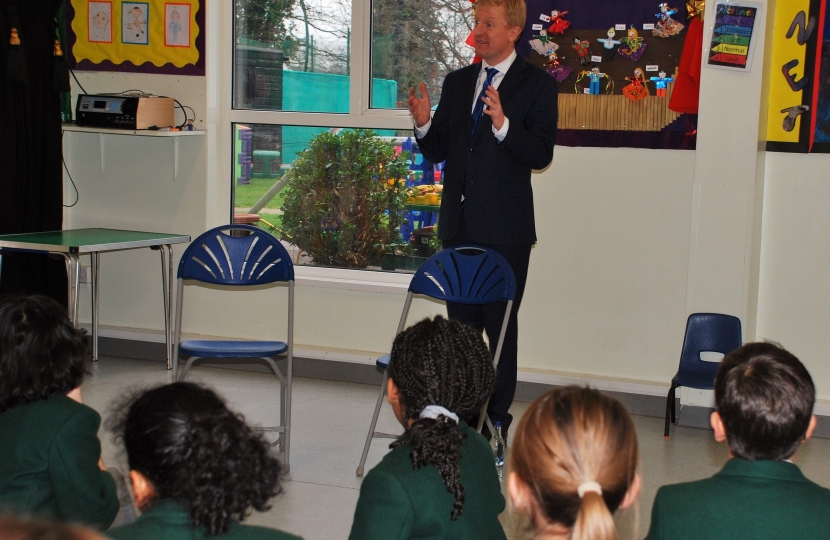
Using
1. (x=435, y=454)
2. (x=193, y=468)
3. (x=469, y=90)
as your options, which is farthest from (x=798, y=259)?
(x=193, y=468)

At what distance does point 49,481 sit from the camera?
1759 millimetres

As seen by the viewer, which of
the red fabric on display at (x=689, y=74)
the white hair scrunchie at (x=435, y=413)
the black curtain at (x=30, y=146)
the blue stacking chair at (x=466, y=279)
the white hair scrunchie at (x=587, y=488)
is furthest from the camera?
the black curtain at (x=30, y=146)

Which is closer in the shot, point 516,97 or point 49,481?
point 49,481

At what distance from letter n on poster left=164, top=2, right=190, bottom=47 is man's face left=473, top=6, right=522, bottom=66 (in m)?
2.06

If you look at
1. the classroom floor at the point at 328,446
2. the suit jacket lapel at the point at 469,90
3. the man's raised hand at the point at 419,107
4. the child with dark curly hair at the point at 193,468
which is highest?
the suit jacket lapel at the point at 469,90

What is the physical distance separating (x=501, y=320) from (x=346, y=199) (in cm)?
167

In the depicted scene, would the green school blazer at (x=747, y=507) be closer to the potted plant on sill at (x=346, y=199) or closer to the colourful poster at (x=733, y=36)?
the colourful poster at (x=733, y=36)

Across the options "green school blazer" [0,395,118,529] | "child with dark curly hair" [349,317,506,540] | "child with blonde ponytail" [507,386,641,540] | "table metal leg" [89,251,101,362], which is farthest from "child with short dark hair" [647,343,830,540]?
"table metal leg" [89,251,101,362]

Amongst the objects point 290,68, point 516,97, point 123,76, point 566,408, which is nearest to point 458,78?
point 516,97

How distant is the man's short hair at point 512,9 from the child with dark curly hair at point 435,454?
2115 millimetres

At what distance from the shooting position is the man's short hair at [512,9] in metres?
3.53

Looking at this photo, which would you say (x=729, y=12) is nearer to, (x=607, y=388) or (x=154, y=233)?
(x=607, y=388)

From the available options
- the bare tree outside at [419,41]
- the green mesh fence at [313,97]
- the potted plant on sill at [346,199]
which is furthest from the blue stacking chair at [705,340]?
the green mesh fence at [313,97]

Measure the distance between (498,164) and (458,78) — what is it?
0.45 m
